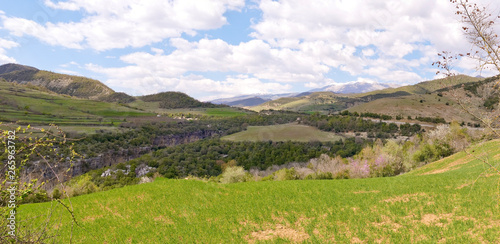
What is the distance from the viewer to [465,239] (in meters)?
11.8

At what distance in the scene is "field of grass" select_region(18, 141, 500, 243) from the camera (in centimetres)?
1355

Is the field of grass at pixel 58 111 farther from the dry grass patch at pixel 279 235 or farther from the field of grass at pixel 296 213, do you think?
the dry grass patch at pixel 279 235

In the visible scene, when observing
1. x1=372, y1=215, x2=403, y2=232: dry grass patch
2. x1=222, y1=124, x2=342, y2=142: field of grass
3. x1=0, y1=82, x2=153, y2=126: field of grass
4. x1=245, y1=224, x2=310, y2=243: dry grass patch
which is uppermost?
x1=0, y1=82, x2=153, y2=126: field of grass

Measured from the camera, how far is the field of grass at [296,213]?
13.5 m

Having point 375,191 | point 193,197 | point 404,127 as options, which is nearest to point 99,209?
point 193,197

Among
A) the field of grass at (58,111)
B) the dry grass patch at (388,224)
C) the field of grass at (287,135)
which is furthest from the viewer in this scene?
the field of grass at (287,135)

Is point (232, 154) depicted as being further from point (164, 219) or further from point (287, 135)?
point (164, 219)

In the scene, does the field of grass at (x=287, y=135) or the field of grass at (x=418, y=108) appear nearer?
the field of grass at (x=287, y=135)

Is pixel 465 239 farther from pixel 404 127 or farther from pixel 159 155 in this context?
pixel 404 127

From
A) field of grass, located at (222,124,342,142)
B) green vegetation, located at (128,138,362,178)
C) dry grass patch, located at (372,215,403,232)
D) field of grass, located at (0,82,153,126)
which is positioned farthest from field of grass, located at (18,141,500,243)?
field of grass, located at (0,82,153,126)

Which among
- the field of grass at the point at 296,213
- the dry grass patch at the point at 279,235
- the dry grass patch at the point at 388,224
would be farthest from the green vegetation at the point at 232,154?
the dry grass patch at the point at 388,224

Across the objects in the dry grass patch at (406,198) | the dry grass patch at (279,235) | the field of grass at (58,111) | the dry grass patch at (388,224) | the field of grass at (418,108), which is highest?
the field of grass at (418,108)

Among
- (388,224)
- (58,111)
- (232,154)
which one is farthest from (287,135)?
(58,111)

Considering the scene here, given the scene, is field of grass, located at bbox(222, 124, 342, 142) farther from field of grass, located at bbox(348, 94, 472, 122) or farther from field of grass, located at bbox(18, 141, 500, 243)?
field of grass, located at bbox(18, 141, 500, 243)
